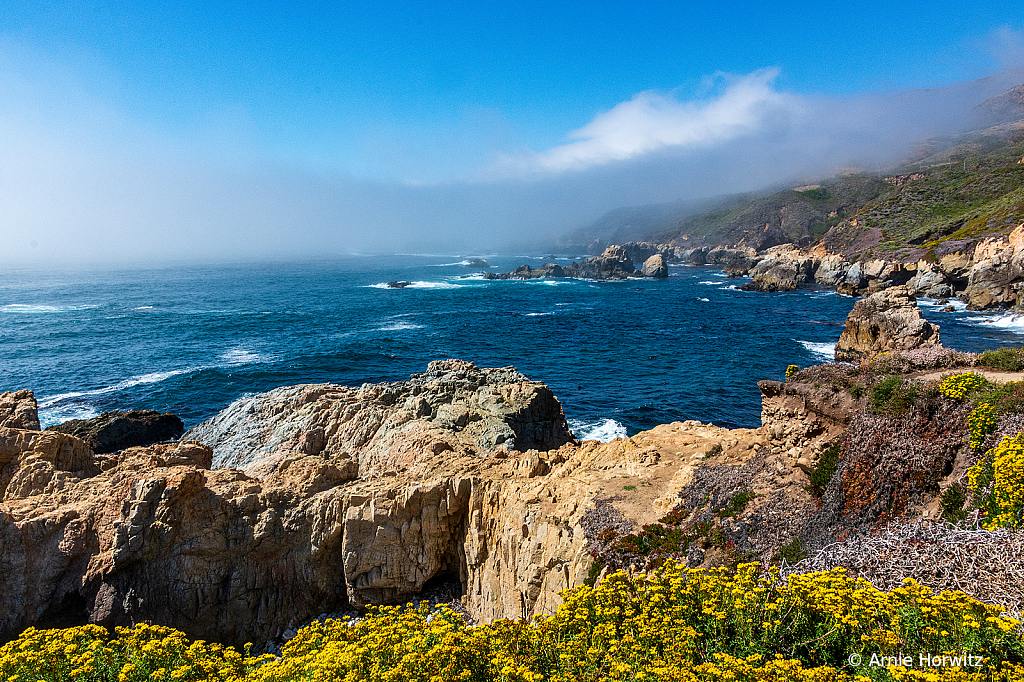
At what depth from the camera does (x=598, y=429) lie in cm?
3591

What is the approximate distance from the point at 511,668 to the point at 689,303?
298 feet

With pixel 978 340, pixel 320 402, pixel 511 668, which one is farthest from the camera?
pixel 978 340

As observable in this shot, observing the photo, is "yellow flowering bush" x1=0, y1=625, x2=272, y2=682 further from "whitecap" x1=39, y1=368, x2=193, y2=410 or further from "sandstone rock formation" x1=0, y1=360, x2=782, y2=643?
"whitecap" x1=39, y1=368, x2=193, y2=410

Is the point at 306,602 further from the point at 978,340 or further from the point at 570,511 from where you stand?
the point at 978,340

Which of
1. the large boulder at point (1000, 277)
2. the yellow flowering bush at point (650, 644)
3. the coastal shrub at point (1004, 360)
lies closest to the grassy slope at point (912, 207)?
the large boulder at point (1000, 277)

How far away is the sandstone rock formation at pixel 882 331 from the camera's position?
39625 mm

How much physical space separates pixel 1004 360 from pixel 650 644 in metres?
21.0

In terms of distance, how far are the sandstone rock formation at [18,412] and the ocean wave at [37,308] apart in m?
74.6

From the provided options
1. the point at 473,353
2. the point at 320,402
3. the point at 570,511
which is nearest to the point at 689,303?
the point at 473,353

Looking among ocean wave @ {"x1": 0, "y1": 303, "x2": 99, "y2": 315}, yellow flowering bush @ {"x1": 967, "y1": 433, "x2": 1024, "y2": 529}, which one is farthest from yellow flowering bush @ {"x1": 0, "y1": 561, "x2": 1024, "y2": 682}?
ocean wave @ {"x1": 0, "y1": 303, "x2": 99, "y2": 315}

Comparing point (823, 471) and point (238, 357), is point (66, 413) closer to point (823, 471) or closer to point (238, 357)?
point (238, 357)

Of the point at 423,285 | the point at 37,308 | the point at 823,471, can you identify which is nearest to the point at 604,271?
the point at 423,285

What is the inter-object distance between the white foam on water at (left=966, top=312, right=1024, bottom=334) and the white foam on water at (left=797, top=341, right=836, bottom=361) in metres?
19.3

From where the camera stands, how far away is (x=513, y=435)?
27156mm
